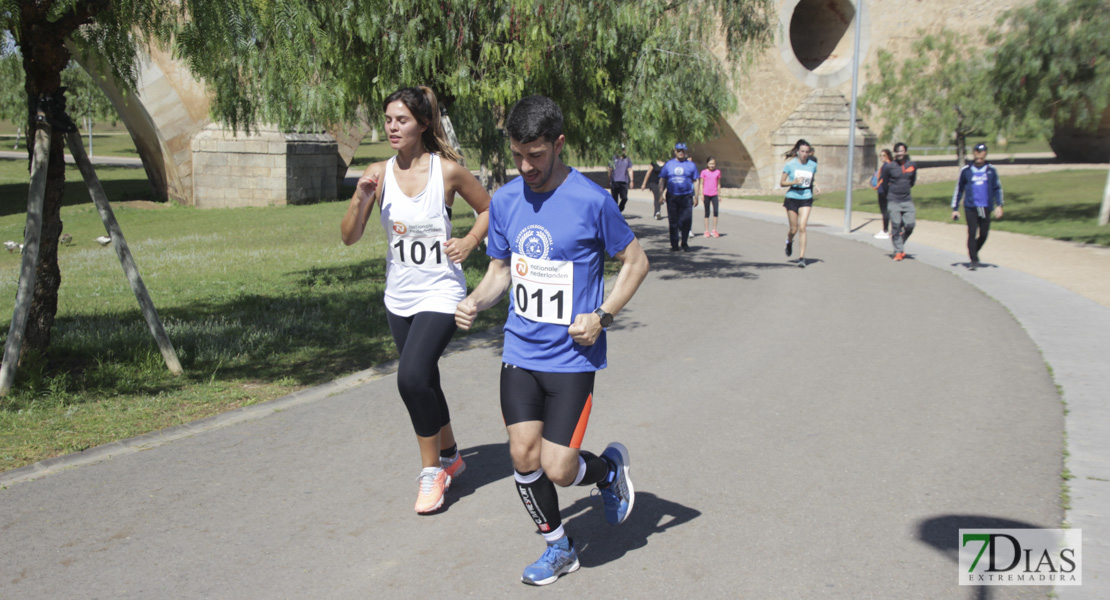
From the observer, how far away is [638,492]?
4.63 m

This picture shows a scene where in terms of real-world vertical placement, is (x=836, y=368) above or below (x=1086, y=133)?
below

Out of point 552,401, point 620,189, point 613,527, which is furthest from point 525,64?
point 620,189

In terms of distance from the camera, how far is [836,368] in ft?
23.9

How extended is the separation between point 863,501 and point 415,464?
2.39 meters

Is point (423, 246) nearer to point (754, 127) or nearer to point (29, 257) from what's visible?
point (29, 257)

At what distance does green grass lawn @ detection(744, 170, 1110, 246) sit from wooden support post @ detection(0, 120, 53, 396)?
1588 centimetres

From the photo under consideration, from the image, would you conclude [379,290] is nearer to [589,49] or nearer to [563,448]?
[589,49]

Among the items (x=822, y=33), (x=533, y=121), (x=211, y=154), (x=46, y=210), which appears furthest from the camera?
(x=822, y=33)

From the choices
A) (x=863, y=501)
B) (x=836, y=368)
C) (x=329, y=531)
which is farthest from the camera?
(x=836, y=368)

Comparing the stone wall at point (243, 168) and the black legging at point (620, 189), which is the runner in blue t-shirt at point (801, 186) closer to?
the black legging at point (620, 189)

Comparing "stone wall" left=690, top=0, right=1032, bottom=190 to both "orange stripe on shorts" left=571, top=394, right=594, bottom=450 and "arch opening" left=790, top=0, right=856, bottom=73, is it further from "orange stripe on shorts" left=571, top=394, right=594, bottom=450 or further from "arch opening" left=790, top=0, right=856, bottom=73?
"orange stripe on shorts" left=571, top=394, right=594, bottom=450

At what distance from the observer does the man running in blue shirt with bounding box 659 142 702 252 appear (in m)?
15.3

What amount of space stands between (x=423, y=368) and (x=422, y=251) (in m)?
0.58

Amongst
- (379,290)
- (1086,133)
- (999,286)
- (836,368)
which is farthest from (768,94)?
(836,368)
